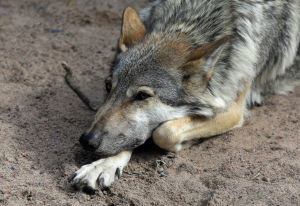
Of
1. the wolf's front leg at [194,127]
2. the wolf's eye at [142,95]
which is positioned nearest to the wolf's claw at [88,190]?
the wolf's front leg at [194,127]

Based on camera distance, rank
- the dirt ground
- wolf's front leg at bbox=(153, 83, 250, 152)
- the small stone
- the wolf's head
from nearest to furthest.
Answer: the dirt ground, the wolf's head, the small stone, wolf's front leg at bbox=(153, 83, 250, 152)

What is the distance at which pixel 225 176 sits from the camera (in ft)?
11.3

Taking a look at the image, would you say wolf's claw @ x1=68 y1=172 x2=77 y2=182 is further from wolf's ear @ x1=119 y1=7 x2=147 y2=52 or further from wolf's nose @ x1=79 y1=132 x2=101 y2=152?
wolf's ear @ x1=119 y1=7 x2=147 y2=52

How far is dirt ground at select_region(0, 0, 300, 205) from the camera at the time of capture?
3.09m

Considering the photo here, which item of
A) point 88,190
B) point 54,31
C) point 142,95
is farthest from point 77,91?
point 54,31

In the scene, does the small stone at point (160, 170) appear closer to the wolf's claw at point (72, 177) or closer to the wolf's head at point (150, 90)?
the wolf's head at point (150, 90)

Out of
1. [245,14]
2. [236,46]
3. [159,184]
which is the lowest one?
[159,184]

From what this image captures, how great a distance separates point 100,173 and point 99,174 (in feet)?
0.05

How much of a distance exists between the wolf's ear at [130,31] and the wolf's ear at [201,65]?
764mm

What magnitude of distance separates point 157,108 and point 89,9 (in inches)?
180

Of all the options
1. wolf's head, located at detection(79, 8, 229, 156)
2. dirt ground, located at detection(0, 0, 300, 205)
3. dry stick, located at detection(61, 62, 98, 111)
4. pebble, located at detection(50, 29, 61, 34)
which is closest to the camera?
dirt ground, located at detection(0, 0, 300, 205)

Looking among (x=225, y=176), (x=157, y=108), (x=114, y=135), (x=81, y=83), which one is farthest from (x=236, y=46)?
(x=81, y=83)

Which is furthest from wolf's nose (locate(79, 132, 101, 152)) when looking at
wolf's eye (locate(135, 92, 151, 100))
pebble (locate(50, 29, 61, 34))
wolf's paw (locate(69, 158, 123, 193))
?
pebble (locate(50, 29, 61, 34))

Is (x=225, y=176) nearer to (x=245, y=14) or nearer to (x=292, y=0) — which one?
(x=245, y=14)
